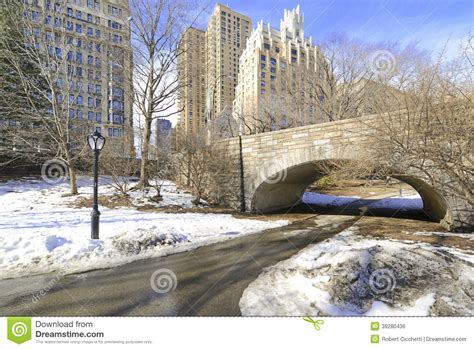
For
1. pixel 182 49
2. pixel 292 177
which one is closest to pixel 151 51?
pixel 182 49

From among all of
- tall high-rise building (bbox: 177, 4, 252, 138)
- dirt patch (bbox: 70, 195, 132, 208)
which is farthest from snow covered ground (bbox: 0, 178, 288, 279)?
tall high-rise building (bbox: 177, 4, 252, 138)

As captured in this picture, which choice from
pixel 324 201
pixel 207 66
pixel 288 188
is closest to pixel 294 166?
pixel 288 188

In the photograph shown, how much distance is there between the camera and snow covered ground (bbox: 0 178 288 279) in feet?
15.5

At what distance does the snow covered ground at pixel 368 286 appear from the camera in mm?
3014

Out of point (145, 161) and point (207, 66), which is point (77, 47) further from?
point (207, 66)

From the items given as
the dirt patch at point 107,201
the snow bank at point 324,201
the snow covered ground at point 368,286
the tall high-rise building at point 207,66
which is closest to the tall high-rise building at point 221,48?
the tall high-rise building at point 207,66

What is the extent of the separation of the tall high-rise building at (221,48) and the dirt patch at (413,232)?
19027 millimetres

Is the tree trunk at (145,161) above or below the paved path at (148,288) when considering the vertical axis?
above

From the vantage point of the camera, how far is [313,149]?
890 cm

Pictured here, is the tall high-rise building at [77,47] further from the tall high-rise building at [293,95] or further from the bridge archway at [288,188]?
the tall high-rise building at [293,95]

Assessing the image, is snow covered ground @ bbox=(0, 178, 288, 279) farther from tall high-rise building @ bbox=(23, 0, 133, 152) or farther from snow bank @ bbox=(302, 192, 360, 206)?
snow bank @ bbox=(302, 192, 360, 206)

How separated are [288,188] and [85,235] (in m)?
10.2

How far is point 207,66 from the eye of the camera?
2277 cm

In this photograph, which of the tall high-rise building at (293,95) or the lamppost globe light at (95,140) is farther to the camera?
the tall high-rise building at (293,95)
